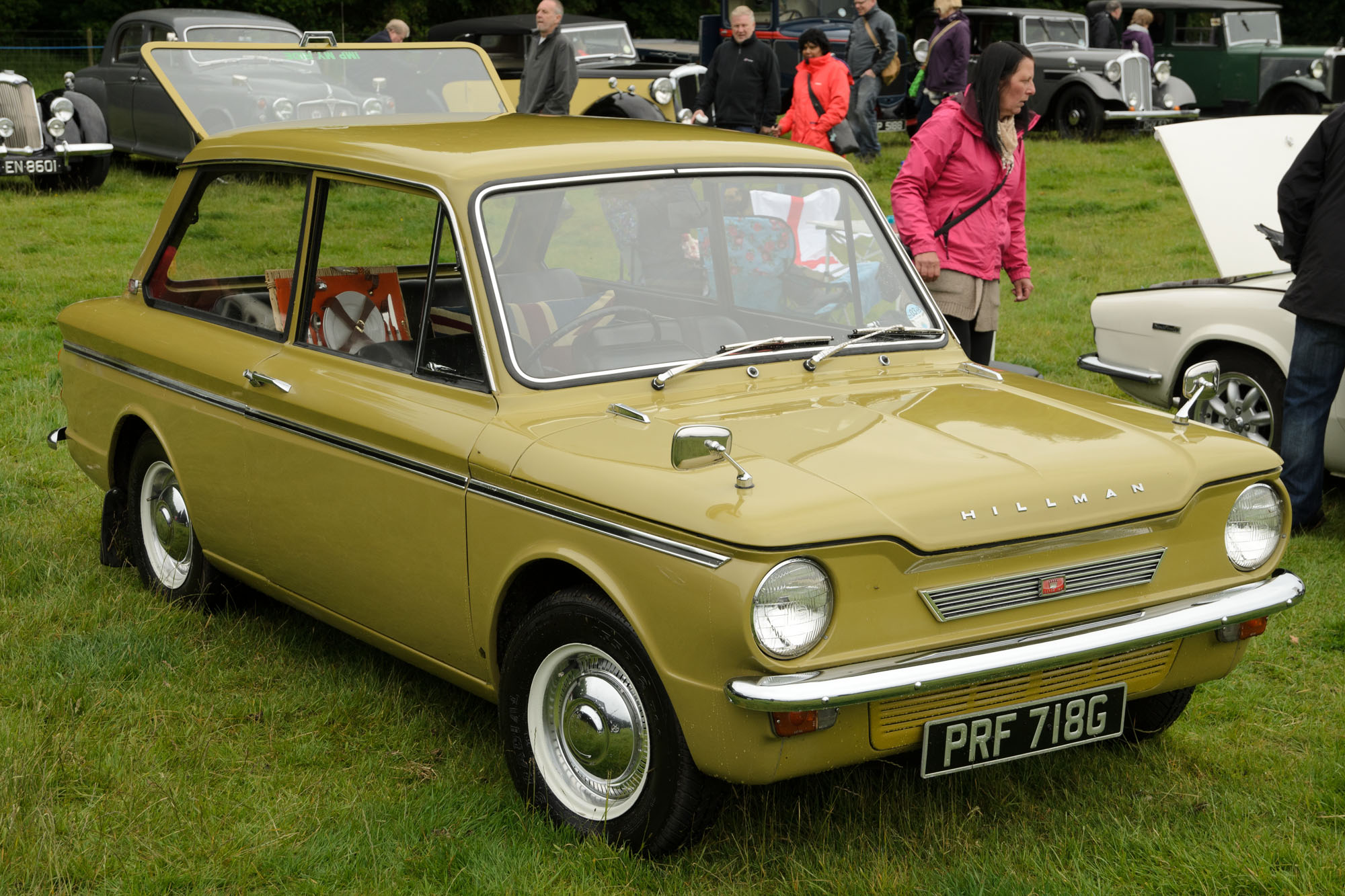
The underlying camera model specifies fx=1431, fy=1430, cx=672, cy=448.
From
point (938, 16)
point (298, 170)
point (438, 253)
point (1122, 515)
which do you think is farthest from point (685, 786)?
point (938, 16)

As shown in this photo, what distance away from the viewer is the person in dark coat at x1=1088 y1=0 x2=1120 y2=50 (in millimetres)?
21984

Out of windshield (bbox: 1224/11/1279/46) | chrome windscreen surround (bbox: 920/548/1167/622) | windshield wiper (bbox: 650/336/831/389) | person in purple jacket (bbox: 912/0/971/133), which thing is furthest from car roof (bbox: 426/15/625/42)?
chrome windscreen surround (bbox: 920/548/1167/622)

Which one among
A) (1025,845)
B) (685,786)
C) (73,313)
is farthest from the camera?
(73,313)

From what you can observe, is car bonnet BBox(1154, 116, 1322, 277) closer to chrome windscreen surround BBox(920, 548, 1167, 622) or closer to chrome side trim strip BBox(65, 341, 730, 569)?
chrome windscreen surround BBox(920, 548, 1167, 622)

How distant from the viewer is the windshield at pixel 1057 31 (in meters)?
21.1

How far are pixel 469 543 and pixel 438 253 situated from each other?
86cm

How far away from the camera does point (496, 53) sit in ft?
63.0

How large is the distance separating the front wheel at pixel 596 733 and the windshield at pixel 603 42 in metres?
16.2

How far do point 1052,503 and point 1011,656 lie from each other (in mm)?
360

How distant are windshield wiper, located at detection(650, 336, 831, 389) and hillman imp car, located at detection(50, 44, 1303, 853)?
0.5 inches

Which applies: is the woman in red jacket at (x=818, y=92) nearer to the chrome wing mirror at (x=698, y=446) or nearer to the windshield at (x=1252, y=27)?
the chrome wing mirror at (x=698, y=446)

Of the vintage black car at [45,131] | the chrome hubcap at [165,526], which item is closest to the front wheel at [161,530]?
the chrome hubcap at [165,526]

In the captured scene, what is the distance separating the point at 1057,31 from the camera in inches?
843

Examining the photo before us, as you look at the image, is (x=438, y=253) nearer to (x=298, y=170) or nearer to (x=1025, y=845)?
(x=298, y=170)
